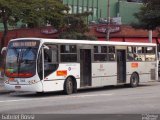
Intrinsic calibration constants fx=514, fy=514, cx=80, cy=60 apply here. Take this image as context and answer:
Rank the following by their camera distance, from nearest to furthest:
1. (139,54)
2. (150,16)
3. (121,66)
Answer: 1. (121,66)
2. (139,54)
3. (150,16)

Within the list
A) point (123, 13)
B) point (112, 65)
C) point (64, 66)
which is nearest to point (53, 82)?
point (64, 66)

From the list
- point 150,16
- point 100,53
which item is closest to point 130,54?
point 100,53

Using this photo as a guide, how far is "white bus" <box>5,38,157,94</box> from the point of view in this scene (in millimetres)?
22266

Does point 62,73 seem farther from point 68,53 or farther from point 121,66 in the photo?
point 121,66

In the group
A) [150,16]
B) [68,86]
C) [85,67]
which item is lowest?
[68,86]

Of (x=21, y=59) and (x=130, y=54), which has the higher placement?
(x=130, y=54)

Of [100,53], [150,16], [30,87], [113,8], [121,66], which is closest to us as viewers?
[30,87]

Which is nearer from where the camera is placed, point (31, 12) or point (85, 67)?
point (85, 67)

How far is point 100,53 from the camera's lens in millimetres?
26328

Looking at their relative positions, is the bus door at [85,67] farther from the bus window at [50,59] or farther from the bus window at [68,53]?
the bus window at [50,59]

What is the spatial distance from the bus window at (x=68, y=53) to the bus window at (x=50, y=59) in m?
0.49

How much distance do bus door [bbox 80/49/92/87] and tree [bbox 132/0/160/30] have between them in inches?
598

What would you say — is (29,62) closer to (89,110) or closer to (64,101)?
(64,101)

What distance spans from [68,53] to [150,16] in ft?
56.4
